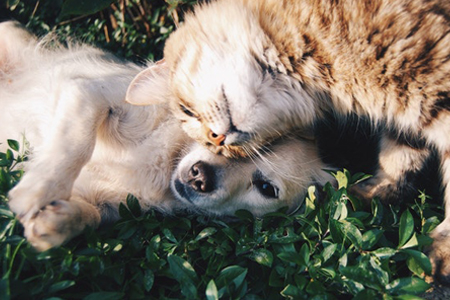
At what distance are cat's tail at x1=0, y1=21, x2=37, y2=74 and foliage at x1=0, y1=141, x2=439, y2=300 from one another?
1.35 meters

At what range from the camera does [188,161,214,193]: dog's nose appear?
269 centimetres

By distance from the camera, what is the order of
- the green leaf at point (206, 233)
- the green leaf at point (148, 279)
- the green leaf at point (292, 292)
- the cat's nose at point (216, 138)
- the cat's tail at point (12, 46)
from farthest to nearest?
the cat's tail at point (12, 46), the cat's nose at point (216, 138), the green leaf at point (206, 233), the green leaf at point (148, 279), the green leaf at point (292, 292)

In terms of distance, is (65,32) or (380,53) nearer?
(380,53)

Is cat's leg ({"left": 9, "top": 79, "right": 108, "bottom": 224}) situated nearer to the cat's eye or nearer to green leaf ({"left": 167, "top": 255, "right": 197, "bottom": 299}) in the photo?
the cat's eye

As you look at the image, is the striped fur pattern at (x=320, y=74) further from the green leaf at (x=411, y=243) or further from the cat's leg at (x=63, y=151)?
the cat's leg at (x=63, y=151)

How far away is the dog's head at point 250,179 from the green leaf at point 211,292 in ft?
2.85

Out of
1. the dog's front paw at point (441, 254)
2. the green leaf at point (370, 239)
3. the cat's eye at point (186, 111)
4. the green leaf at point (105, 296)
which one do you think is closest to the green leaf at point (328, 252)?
the green leaf at point (370, 239)

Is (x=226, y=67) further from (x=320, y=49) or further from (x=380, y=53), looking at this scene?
(x=380, y=53)

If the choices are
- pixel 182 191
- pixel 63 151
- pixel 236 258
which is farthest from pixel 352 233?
pixel 63 151

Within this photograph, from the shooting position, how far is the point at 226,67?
8.00 ft

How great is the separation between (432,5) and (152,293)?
189 centimetres

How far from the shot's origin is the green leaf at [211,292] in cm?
186

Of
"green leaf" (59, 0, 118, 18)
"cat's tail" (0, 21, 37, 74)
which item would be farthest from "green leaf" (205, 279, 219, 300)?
"cat's tail" (0, 21, 37, 74)

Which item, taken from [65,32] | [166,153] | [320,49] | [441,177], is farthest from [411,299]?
[65,32]
